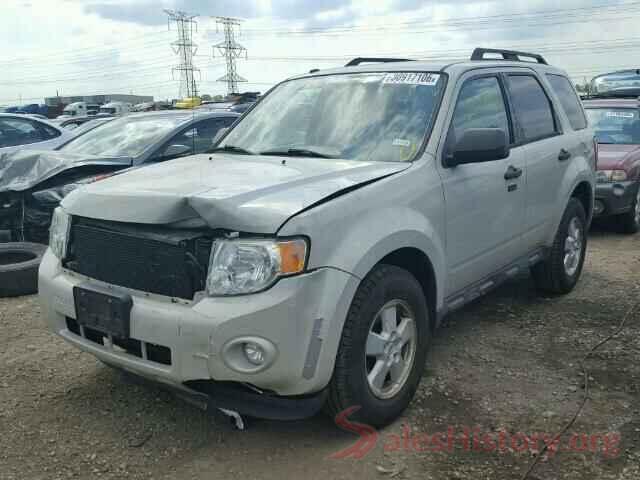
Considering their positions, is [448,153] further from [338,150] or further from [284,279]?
[284,279]

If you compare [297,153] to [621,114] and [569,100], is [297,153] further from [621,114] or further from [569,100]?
[621,114]

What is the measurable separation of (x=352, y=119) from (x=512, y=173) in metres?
1.15

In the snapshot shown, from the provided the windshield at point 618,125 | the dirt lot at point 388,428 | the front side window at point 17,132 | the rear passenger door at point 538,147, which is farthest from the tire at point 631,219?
the front side window at point 17,132

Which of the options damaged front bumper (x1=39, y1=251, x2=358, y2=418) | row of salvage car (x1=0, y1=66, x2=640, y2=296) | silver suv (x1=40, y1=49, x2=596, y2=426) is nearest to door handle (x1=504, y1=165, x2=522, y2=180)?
silver suv (x1=40, y1=49, x2=596, y2=426)

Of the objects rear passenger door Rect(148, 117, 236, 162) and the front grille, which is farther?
rear passenger door Rect(148, 117, 236, 162)

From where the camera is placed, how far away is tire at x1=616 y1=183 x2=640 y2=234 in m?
7.82

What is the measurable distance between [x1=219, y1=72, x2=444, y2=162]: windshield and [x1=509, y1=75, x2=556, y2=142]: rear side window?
0.95 metres

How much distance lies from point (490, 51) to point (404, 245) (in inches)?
92.4

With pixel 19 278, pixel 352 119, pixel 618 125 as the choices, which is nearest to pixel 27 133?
pixel 19 278

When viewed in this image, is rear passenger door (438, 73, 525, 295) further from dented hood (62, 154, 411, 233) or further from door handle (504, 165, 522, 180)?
dented hood (62, 154, 411, 233)

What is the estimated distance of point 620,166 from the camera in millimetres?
7652

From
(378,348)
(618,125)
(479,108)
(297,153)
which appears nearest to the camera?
(378,348)

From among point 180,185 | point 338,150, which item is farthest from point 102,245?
point 338,150

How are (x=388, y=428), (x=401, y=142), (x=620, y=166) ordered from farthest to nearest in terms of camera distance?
(x=620, y=166) < (x=401, y=142) < (x=388, y=428)
